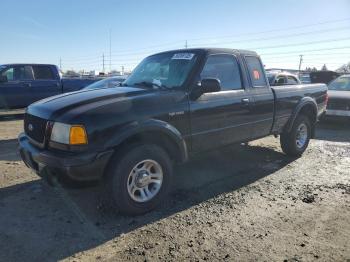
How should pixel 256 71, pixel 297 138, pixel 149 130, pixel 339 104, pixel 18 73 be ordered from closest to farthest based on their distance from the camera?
1. pixel 149 130
2. pixel 256 71
3. pixel 297 138
4. pixel 339 104
5. pixel 18 73

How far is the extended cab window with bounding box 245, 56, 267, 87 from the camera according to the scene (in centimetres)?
582

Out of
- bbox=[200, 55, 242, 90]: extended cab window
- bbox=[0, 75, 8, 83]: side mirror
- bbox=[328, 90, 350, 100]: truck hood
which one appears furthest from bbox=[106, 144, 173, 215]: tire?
bbox=[0, 75, 8, 83]: side mirror

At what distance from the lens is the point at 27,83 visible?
1301 centimetres

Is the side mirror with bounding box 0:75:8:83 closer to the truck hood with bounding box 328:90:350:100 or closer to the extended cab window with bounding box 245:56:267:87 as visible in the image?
the extended cab window with bounding box 245:56:267:87

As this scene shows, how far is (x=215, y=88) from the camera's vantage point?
4699mm

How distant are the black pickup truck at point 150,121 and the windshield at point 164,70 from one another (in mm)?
15

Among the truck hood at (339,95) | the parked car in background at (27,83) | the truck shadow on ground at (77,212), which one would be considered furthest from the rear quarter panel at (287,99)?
the parked car in background at (27,83)

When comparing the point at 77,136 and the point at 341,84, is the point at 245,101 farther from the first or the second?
the point at 341,84

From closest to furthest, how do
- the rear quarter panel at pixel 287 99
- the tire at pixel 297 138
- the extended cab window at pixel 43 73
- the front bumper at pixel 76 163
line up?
1. the front bumper at pixel 76 163
2. the rear quarter panel at pixel 287 99
3. the tire at pixel 297 138
4. the extended cab window at pixel 43 73

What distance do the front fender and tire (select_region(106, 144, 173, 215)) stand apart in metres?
0.18

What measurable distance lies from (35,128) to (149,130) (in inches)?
53.5

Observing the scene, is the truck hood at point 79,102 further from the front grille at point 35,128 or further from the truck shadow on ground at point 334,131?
the truck shadow on ground at point 334,131

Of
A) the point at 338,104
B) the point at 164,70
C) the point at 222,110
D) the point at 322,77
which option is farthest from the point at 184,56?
the point at 322,77

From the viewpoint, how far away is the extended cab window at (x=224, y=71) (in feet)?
16.7
